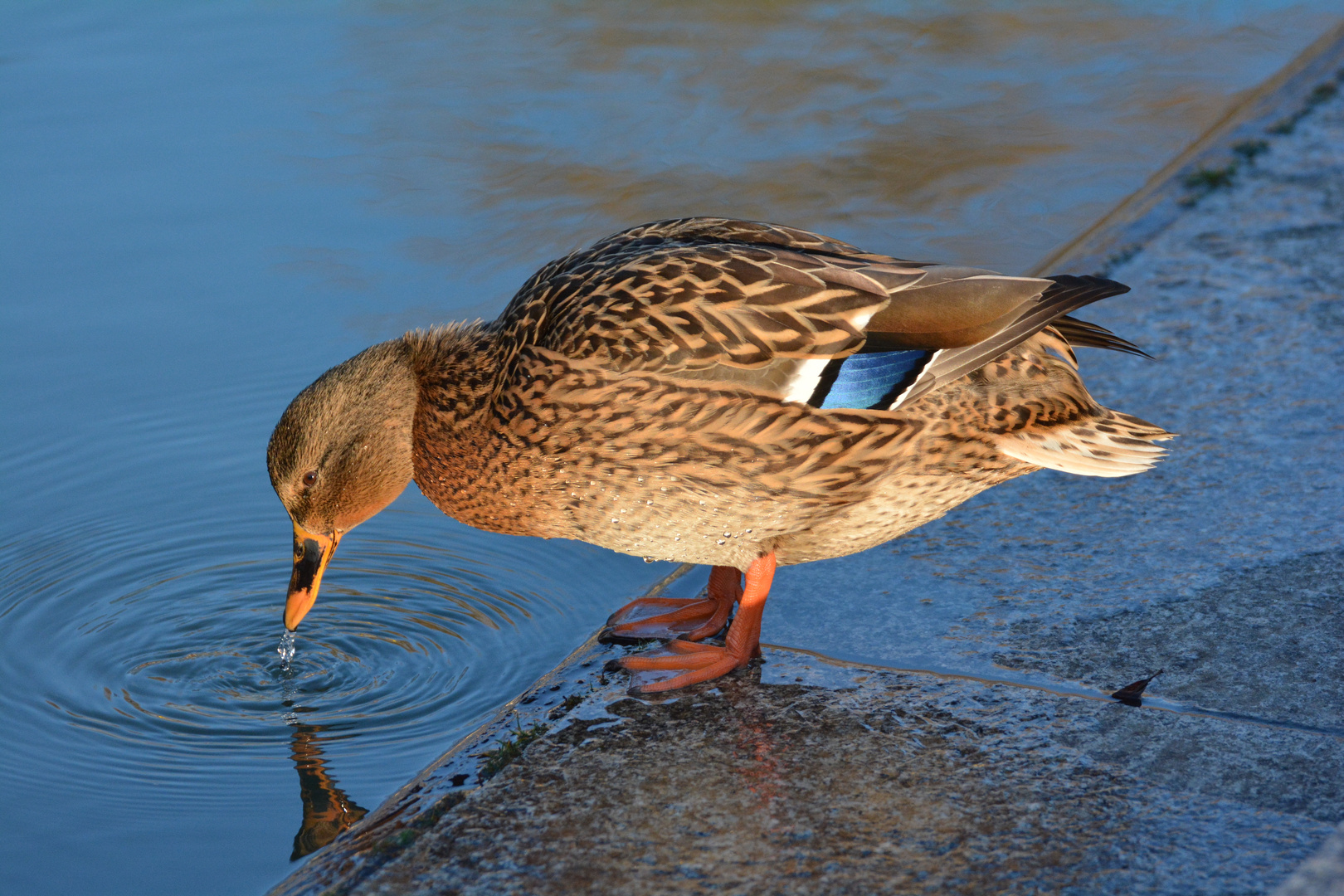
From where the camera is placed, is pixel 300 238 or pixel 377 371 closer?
pixel 377 371

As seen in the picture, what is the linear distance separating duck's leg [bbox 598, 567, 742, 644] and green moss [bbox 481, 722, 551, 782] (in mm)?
557

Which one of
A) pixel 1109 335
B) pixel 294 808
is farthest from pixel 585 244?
pixel 294 808

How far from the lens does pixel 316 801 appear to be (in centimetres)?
342

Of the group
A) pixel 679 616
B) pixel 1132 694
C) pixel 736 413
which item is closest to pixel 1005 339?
pixel 736 413

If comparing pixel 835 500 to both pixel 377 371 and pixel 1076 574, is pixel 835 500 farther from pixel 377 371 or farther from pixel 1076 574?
pixel 377 371

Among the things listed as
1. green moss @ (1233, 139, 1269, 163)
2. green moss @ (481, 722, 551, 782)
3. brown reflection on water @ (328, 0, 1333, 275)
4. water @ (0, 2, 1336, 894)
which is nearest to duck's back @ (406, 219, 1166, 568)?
green moss @ (481, 722, 551, 782)

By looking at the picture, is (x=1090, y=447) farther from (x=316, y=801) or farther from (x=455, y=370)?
(x=316, y=801)

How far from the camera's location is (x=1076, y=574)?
385cm

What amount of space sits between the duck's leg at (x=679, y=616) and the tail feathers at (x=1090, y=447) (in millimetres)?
860

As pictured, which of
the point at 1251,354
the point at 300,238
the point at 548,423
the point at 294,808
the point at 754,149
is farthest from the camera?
the point at 754,149

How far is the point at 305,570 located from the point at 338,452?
0.34m

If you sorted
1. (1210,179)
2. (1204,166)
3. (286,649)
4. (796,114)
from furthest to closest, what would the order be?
(796,114), (1204,166), (1210,179), (286,649)

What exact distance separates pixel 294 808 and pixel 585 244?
144 inches

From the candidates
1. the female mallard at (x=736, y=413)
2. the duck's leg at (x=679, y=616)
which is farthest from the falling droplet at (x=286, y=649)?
the duck's leg at (x=679, y=616)
